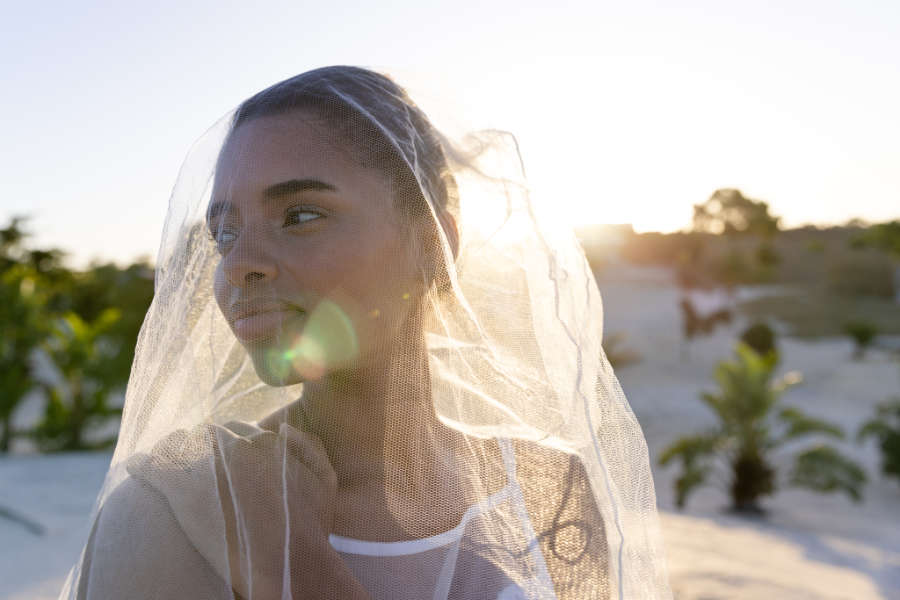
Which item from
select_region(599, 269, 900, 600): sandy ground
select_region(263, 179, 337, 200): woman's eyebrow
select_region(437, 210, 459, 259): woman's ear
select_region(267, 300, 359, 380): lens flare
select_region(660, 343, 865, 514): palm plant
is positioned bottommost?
select_region(599, 269, 900, 600): sandy ground

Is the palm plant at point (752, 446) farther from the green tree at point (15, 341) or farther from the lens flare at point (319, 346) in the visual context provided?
the green tree at point (15, 341)

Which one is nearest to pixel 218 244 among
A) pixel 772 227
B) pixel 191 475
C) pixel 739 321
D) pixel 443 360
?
pixel 191 475

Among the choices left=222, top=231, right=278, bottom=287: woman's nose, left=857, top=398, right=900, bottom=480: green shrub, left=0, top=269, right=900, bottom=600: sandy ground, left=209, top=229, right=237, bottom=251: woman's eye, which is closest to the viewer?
left=222, top=231, right=278, bottom=287: woman's nose

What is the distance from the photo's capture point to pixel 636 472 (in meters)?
1.52

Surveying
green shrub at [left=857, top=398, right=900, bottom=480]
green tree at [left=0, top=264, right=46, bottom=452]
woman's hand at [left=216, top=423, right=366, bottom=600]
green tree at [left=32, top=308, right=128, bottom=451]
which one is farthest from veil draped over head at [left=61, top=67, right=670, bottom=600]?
green shrub at [left=857, top=398, right=900, bottom=480]

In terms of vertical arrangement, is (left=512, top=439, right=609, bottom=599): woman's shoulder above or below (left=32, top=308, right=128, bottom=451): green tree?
above

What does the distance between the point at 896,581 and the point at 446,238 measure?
950cm

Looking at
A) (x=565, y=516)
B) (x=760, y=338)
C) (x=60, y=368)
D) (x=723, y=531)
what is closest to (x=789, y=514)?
(x=723, y=531)

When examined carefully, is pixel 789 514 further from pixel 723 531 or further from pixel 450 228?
pixel 450 228

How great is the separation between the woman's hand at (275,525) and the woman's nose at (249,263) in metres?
0.28

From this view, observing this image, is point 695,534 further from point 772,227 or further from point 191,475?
point 772,227

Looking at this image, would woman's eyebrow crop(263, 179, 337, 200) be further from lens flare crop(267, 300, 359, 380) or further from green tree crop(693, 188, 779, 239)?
green tree crop(693, 188, 779, 239)

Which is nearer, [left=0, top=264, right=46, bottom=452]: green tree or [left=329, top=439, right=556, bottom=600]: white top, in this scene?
[left=329, top=439, right=556, bottom=600]: white top

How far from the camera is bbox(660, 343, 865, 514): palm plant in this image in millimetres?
10750
